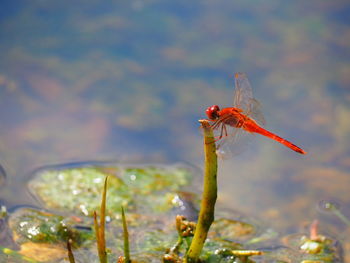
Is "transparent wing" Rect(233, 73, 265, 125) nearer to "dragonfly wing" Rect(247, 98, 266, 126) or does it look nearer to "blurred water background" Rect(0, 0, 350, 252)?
"dragonfly wing" Rect(247, 98, 266, 126)

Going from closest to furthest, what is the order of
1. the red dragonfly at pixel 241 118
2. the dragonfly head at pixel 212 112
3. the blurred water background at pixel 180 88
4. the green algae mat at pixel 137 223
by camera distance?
the dragonfly head at pixel 212 112 < the red dragonfly at pixel 241 118 < the green algae mat at pixel 137 223 < the blurred water background at pixel 180 88

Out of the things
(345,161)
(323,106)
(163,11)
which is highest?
(163,11)

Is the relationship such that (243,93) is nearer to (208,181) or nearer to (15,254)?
(208,181)

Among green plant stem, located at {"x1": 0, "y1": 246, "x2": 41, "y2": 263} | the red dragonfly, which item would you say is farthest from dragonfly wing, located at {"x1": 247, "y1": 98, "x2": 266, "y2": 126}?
green plant stem, located at {"x1": 0, "y1": 246, "x2": 41, "y2": 263}

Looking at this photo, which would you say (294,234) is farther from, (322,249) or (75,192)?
(75,192)

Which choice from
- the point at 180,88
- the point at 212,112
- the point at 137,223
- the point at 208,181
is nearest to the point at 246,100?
the point at 212,112

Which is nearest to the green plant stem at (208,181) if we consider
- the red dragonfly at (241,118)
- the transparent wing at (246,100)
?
the red dragonfly at (241,118)

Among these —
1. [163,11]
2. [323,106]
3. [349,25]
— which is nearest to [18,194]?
[323,106]

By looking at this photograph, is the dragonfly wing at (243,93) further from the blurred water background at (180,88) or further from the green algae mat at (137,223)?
the blurred water background at (180,88)
